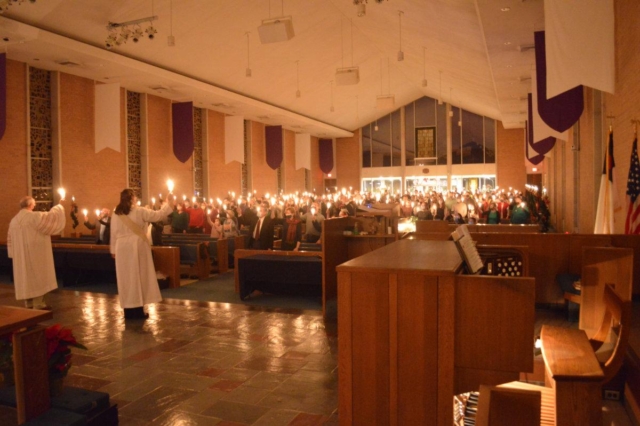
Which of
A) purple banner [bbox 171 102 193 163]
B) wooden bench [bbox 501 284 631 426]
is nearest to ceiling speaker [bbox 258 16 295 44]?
wooden bench [bbox 501 284 631 426]

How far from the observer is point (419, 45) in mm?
15688

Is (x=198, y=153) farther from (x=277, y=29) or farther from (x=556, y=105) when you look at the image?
(x=556, y=105)

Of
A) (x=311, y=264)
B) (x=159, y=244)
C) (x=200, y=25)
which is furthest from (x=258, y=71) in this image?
(x=311, y=264)

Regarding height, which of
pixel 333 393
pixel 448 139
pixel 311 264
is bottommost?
pixel 333 393

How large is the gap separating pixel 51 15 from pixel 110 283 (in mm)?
6288

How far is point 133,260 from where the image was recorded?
6641 millimetres

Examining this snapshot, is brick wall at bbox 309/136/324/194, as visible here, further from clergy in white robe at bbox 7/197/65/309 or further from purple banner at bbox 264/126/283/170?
clergy in white robe at bbox 7/197/65/309

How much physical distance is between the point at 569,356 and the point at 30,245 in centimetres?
721

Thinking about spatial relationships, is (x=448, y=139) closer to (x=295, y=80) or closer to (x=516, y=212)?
(x=295, y=80)

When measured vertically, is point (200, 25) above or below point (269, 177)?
above

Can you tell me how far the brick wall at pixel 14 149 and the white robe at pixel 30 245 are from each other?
6.67 m

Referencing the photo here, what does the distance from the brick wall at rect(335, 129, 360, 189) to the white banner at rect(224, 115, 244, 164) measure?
12.3 meters

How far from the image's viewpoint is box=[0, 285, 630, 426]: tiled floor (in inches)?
149

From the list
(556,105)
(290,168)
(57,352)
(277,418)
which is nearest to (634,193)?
(556,105)
